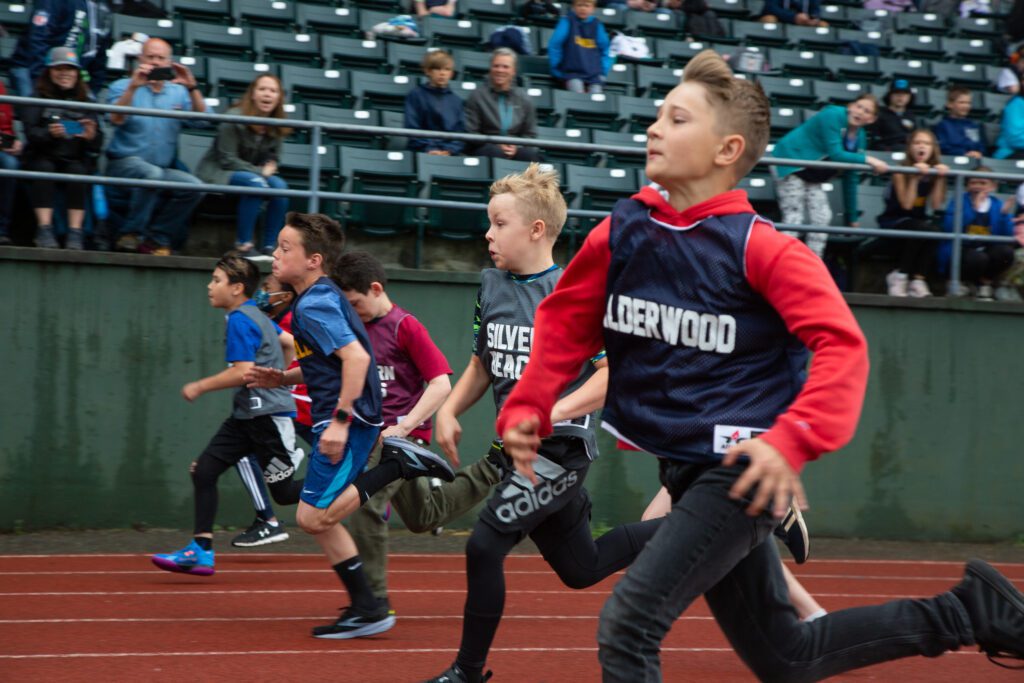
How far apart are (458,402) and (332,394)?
36.4 inches

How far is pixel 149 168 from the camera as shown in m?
9.14

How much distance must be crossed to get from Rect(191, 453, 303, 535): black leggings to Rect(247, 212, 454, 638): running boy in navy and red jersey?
71.2 inches

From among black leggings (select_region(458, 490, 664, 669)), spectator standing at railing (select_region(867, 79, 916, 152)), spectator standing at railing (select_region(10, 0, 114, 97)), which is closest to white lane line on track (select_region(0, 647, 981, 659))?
black leggings (select_region(458, 490, 664, 669))

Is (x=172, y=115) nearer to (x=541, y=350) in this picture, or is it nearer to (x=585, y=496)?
(x=585, y=496)

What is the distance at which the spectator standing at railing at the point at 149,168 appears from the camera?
9125 mm

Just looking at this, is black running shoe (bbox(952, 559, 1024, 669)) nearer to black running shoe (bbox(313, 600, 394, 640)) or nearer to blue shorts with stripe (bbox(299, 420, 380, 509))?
blue shorts with stripe (bbox(299, 420, 380, 509))

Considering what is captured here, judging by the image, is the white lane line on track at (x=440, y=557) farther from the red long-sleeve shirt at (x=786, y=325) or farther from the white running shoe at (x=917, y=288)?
the red long-sleeve shirt at (x=786, y=325)

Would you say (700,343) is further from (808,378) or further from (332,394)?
(332,394)

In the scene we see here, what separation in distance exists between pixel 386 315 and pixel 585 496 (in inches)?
74.8

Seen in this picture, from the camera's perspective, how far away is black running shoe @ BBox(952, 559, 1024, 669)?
139 inches

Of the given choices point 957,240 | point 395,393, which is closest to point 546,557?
point 395,393

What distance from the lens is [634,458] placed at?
396 inches

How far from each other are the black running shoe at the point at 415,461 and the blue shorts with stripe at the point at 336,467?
0.11 metres

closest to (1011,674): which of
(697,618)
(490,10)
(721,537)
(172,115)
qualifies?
(697,618)
